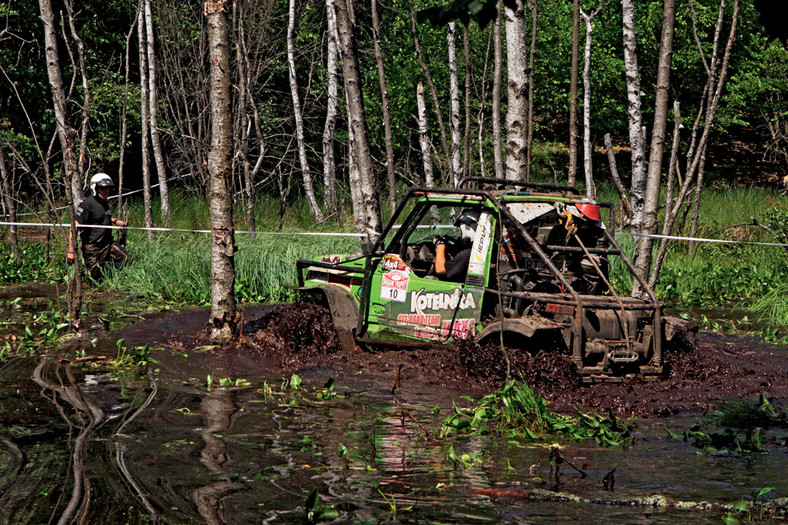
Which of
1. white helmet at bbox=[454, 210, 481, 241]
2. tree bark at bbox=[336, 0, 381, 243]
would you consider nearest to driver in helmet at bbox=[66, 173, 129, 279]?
tree bark at bbox=[336, 0, 381, 243]

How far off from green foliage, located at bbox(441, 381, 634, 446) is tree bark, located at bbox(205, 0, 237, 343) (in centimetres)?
420

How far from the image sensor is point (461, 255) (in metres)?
8.57

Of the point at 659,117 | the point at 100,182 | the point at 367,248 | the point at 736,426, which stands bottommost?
the point at 736,426

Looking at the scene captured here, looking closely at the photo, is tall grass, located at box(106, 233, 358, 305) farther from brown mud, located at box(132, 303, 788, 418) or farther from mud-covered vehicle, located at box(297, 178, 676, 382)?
mud-covered vehicle, located at box(297, 178, 676, 382)

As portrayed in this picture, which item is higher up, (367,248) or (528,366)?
(367,248)

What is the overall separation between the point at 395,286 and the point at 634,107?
7.39 metres

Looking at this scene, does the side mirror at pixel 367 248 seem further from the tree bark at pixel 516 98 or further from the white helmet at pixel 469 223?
the tree bark at pixel 516 98

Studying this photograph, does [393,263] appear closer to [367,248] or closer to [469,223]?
[367,248]

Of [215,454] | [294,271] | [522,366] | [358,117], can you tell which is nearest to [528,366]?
[522,366]

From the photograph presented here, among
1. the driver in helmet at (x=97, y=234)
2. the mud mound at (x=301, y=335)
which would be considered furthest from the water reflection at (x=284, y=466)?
the driver in helmet at (x=97, y=234)

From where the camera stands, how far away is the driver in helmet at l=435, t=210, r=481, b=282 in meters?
8.53

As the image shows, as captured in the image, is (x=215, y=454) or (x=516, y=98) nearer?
(x=215, y=454)

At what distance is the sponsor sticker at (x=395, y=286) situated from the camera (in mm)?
8844

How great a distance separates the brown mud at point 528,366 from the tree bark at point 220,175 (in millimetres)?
391
